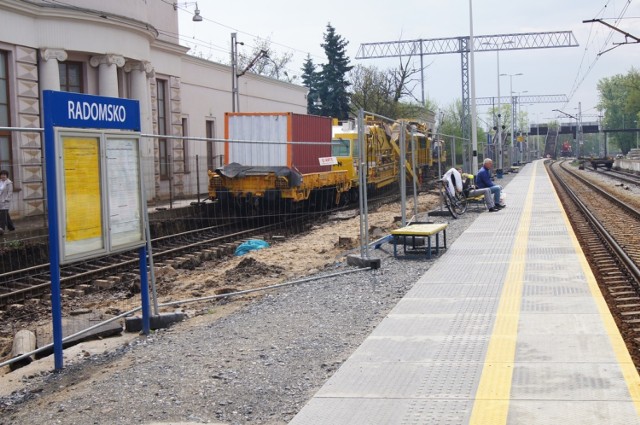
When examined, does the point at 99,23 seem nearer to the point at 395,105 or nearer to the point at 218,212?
the point at 218,212

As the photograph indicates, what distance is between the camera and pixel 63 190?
6.98 meters

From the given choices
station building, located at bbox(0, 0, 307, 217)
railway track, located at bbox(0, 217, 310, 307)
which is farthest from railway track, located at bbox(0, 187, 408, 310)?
station building, located at bbox(0, 0, 307, 217)

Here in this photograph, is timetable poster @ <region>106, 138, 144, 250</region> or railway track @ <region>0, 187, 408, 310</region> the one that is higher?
timetable poster @ <region>106, 138, 144, 250</region>

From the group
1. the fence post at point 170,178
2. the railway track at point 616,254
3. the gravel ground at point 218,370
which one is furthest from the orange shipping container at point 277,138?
the gravel ground at point 218,370

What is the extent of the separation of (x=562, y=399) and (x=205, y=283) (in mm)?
8579

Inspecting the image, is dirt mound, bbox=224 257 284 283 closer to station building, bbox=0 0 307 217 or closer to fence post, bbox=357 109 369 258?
station building, bbox=0 0 307 217

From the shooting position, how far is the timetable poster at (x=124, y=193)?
7.69 meters

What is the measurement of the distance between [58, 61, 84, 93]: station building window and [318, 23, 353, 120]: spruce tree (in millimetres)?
36194

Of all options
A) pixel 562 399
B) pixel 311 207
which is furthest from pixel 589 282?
pixel 311 207

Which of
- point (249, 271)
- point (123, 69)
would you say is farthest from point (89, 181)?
point (123, 69)

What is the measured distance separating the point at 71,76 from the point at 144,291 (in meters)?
21.8

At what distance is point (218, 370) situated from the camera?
6.68 m

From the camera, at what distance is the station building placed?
19156 mm

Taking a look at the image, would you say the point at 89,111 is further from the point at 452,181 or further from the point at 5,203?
the point at 452,181
